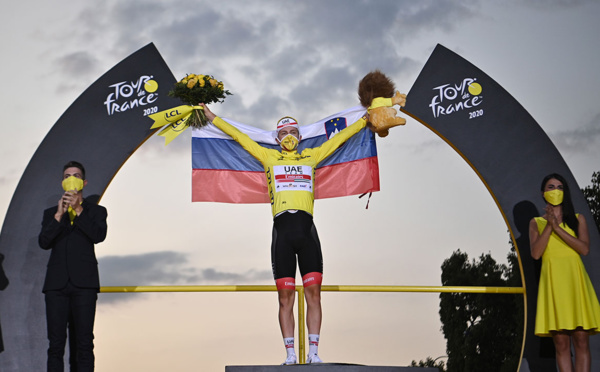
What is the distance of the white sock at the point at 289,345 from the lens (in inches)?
229

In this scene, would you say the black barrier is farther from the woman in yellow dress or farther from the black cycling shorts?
the woman in yellow dress

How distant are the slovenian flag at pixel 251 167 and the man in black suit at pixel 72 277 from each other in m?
1.93

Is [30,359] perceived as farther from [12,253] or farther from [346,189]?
[346,189]

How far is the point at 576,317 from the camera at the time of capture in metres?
5.99

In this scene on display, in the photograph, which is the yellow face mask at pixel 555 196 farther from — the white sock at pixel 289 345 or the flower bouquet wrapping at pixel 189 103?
the flower bouquet wrapping at pixel 189 103

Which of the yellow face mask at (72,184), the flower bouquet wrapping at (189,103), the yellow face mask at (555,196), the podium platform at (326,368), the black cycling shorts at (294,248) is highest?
the flower bouquet wrapping at (189,103)

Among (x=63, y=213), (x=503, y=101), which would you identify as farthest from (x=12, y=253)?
(x=503, y=101)

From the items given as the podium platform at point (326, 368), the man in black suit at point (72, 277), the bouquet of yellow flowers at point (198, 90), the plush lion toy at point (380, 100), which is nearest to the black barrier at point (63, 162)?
the bouquet of yellow flowers at point (198, 90)

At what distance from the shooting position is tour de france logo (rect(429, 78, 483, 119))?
24.4ft

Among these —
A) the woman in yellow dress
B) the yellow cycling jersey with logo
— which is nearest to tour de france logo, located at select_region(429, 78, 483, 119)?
the yellow cycling jersey with logo

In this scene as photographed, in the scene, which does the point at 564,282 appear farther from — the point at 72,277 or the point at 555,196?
the point at 72,277

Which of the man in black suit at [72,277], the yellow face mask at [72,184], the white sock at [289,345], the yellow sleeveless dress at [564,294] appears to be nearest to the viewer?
the man in black suit at [72,277]

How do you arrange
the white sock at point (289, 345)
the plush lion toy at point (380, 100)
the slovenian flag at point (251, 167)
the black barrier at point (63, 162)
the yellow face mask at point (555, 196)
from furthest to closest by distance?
the slovenian flag at point (251, 167)
the plush lion toy at point (380, 100)
the black barrier at point (63, 162)
the yellow face mask at point (555, 196)
the white sock at point (289, 345)

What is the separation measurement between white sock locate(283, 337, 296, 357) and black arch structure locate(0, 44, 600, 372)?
87.2 inches
